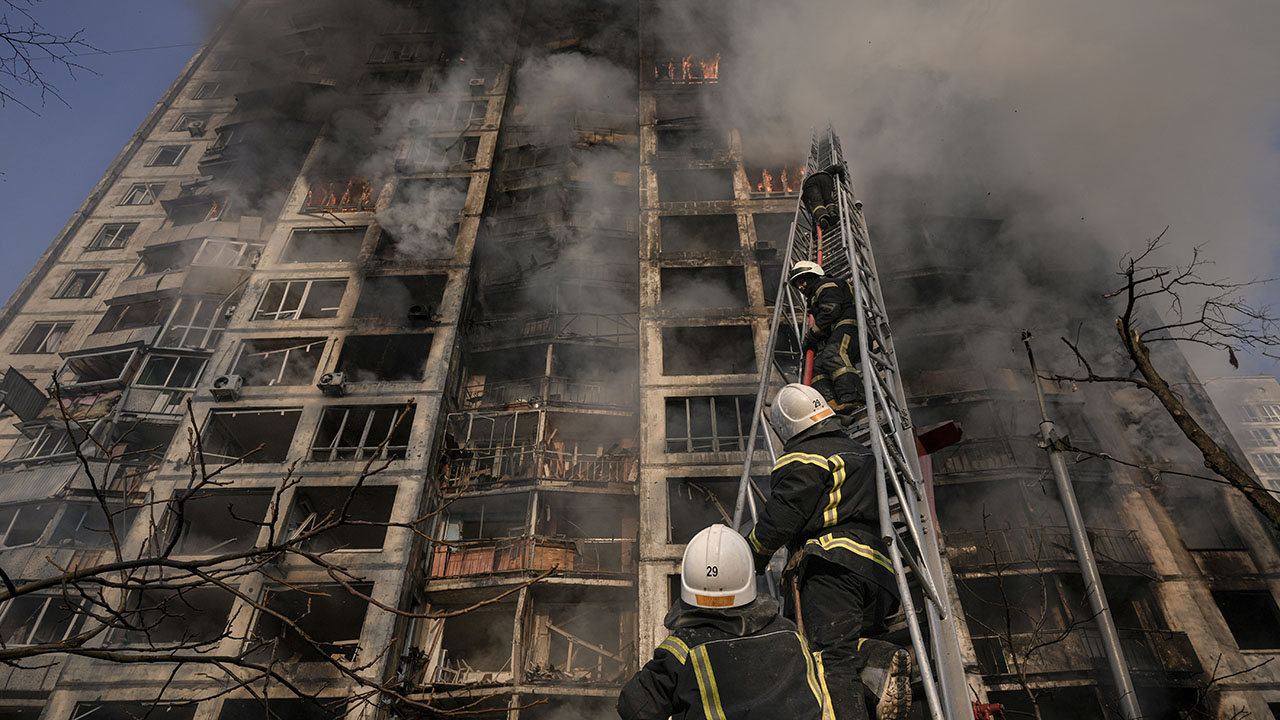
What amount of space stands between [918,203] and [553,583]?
760 inches

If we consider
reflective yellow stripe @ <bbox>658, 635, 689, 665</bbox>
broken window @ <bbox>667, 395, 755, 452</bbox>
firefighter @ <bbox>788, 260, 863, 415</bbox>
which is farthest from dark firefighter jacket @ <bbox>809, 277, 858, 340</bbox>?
broken window @ <bbox>667, 395, 755, 452</bbox>

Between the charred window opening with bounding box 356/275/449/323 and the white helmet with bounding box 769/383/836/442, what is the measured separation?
19789 mm

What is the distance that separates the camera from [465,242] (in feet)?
80.5

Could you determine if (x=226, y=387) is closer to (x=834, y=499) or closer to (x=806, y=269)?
(x=806, y=269)

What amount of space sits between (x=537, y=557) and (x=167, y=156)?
35.2m

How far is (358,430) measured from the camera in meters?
21.5

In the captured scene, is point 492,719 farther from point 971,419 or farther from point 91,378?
point 91,378

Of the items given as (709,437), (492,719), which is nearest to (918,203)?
(709,437)

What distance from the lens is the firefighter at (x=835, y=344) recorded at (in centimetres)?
796

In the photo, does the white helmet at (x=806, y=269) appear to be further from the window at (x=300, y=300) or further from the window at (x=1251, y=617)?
the window at (x=300, y=300)

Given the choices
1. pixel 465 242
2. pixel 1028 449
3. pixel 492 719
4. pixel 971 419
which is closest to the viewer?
pixel 492 719

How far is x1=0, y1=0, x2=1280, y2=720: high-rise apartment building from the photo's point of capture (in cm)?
1691

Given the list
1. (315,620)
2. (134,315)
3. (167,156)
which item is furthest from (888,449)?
(167,156)

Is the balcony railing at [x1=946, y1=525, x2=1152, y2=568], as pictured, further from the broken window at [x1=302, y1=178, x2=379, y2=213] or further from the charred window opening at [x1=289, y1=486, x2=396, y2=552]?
the broken window at [x1=302, y1=178, x2=379, y2=213]
